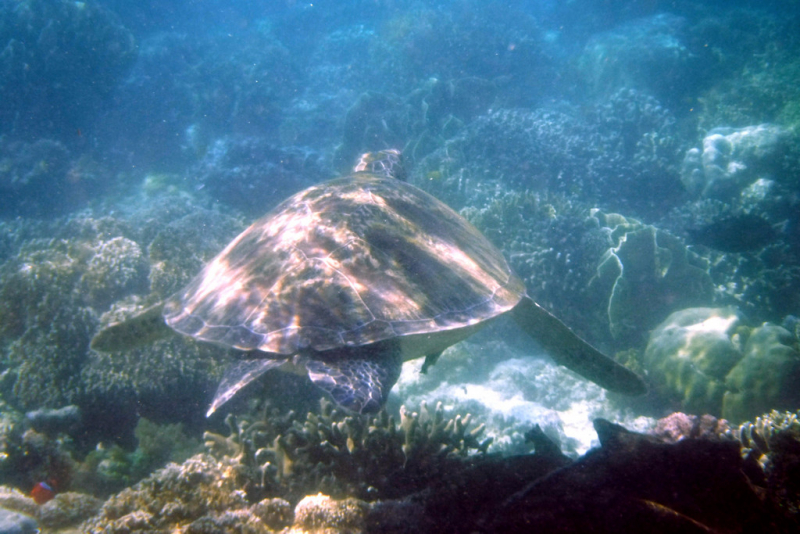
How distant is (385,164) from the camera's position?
5824 millimetres

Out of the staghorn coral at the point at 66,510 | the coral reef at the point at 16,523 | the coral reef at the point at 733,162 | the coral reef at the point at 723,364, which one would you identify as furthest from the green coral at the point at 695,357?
the coral reef at the point at 16,523

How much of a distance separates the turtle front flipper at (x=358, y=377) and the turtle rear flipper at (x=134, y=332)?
223 cm

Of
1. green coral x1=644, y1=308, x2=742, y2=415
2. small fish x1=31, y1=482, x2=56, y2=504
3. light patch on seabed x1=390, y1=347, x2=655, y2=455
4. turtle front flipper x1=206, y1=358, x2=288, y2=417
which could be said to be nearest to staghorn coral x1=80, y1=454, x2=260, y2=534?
turtle front flipper x1=206, y1=358, x2=288, y2=417

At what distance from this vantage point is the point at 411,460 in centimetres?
298

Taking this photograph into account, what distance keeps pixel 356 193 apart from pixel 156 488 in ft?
9.84

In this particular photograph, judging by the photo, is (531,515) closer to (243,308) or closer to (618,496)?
(618,496)

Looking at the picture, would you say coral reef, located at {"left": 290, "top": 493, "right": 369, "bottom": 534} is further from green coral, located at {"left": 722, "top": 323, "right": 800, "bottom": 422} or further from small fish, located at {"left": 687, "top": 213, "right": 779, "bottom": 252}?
small fish, located at {"left": 687, "top": 213, "right": 779, "bottom": 252}

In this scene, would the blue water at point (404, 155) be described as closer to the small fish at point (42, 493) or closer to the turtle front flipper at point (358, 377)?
the small fish at point (42, 493)

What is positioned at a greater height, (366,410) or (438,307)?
(438,307)

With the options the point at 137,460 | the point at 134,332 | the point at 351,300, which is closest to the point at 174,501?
the point at 134,332

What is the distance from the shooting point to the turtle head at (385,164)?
5730 mm

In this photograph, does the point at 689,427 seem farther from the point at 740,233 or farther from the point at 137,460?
the point at 137,460

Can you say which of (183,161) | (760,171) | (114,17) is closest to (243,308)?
(760,171)

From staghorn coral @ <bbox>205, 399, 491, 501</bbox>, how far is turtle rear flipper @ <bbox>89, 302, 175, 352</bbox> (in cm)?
142
